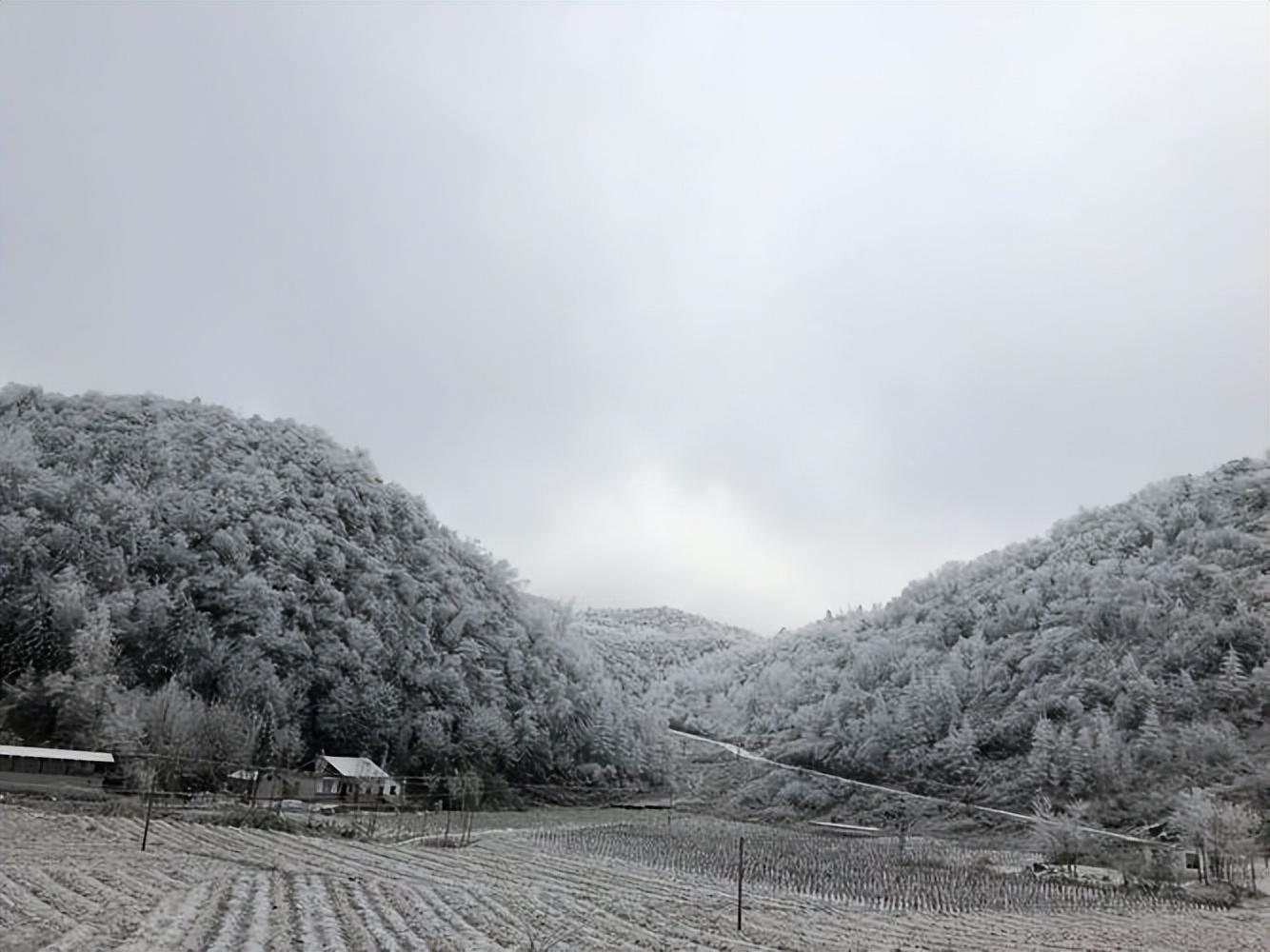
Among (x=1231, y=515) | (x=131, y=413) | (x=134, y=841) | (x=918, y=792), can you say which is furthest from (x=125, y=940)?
(x=1231, y=515)

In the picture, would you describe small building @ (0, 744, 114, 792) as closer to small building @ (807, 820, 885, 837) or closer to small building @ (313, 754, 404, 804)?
small building @ (313, 754, 404, 804)

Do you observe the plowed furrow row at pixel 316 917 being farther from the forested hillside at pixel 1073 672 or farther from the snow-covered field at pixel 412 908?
the forested hillside at pixel 1073 672

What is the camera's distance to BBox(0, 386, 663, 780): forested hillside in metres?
40.7

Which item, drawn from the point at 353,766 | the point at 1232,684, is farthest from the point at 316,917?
the point at 1232,684

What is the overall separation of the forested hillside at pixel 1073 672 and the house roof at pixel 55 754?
41.9m

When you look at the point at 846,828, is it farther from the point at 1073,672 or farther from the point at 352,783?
the point at 352,783

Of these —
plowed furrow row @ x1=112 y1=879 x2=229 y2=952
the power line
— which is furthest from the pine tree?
plowed furrow row @ x1=112 y1=879 x2=229 y2=952

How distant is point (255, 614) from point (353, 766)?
12241mm

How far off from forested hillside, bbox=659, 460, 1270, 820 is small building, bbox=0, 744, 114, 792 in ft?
138

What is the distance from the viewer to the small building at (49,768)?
98.6ft

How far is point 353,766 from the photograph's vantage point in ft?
137

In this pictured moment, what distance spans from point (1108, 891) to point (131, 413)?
2496 inches

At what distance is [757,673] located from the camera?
302ft

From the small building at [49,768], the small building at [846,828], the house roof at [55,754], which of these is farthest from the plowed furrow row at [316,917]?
the small building at [846,828]
